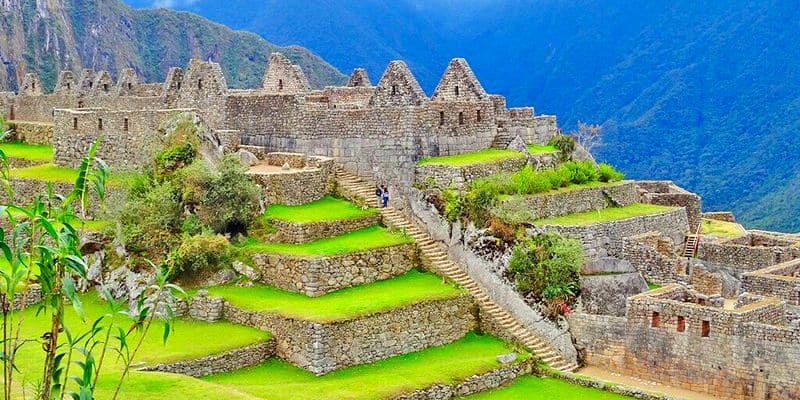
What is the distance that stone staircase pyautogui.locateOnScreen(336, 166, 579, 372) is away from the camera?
2472 cm

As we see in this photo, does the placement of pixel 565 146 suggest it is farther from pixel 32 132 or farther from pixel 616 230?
pixel 32 132

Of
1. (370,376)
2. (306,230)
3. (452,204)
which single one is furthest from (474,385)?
(452,204)

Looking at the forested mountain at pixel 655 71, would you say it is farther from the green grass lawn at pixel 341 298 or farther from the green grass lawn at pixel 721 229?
the green grass lawn at pixel 341 298

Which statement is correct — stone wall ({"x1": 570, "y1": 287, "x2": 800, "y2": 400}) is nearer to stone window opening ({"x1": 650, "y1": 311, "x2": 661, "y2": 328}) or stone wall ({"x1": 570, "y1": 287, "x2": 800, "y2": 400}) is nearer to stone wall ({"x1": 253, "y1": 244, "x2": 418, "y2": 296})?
stone window opening ({"x1": 650, "y1": 311, "x2": 661, "y2": 328})

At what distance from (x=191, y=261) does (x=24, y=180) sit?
654cm

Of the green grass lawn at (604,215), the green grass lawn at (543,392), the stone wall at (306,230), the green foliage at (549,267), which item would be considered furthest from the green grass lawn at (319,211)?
the green grass lawn at (543,392)

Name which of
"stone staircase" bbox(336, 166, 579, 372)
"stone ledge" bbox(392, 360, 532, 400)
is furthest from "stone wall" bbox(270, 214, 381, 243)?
"stone ledge" bbox(392, 360, 532, 400)

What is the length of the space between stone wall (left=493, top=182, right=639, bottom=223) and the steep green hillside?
194 feet

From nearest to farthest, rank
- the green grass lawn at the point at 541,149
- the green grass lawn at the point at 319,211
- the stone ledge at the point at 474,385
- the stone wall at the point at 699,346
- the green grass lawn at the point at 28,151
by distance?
the stone ledge at the point at 474,385 < the stone wall at the point at 699,346 < the green grass lawn at the point at 319,211 < the green grass lawn at the point at 541,149 < the green grass lawn at the point at 28,151

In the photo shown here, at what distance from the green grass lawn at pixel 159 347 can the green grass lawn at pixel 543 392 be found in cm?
491

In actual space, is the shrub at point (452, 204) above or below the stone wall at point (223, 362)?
above

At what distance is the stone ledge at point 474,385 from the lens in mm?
21500

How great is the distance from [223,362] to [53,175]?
30.9 ft

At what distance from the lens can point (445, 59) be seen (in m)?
61.8
